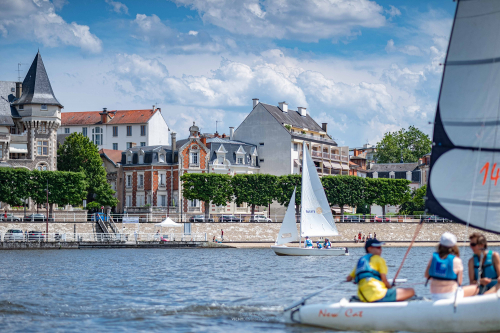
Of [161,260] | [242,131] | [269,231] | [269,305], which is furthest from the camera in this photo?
[242,131]

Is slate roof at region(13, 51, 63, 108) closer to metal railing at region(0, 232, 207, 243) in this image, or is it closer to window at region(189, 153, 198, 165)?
window at region(189, 153, 198, 165)

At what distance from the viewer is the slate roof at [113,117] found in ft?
342

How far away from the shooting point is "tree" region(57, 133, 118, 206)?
265ft

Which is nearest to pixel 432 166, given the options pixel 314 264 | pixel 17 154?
pixel 314 264

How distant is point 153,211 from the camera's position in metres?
79.4

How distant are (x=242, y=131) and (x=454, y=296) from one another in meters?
80.9

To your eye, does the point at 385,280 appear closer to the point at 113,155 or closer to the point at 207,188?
the point at 207,188

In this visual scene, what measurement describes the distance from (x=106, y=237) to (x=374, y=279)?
51694mm

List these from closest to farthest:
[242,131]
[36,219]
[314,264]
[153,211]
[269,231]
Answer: [314,264]
[36,219]
[269,231]
[153,211]
[242,131]

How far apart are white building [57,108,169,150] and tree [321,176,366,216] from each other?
33.2m

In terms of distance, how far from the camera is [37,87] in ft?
268

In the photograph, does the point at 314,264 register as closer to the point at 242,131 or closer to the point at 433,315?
the point at 433,315

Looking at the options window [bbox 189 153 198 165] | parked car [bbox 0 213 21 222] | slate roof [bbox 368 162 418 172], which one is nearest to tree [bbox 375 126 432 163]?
slate roof [bbox 368 162 418 172]

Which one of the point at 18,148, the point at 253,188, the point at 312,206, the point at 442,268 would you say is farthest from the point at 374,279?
the point at 18,148
